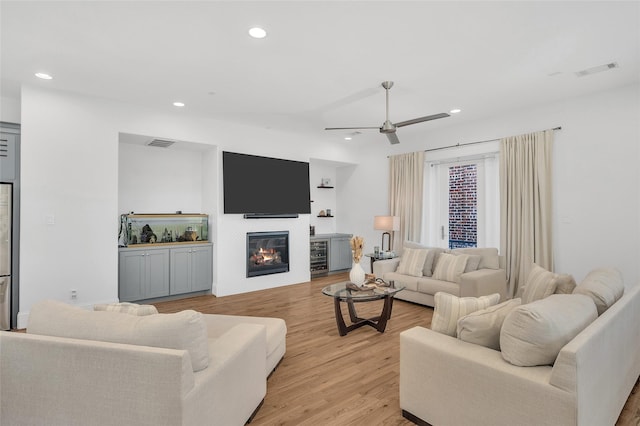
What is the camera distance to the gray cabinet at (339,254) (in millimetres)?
7180

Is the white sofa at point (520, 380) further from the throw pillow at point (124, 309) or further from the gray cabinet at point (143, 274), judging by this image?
the gray cabinet at point (143, 274)

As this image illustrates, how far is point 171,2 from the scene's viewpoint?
236cm

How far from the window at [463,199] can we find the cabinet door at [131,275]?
4629mm

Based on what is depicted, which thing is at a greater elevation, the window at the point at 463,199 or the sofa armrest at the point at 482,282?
the window at the point at 463,199

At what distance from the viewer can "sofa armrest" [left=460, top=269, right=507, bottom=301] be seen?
13.5 ft

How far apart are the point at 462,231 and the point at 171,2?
17.2 feet

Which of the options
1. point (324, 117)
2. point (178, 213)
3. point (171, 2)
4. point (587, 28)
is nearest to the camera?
point (171, 2)

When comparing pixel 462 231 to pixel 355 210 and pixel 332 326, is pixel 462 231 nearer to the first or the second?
pixel 355 210

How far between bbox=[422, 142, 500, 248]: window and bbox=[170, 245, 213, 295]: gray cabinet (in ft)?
12.4

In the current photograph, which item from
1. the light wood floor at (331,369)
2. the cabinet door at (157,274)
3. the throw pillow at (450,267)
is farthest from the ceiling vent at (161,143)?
the throw pillow at (450,267)

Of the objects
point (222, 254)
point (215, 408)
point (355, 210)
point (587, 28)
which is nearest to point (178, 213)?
point (222, 254)

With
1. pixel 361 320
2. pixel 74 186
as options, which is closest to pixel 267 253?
Answer: pixel 361 320

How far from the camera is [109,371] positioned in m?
1.48

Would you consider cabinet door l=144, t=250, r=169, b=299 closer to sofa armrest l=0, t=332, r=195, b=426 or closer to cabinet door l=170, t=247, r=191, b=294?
cabinet door l=170, t=247, r=191, b=294
